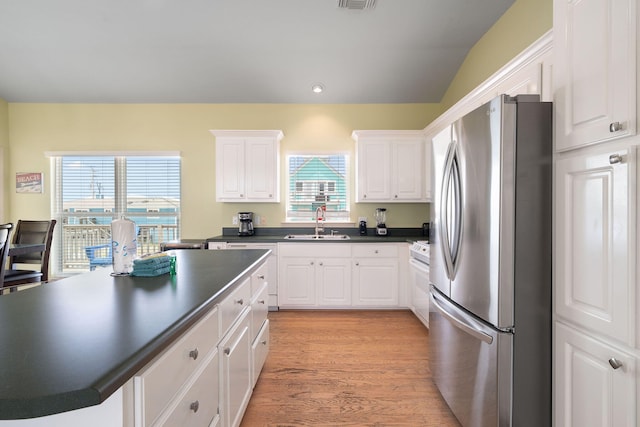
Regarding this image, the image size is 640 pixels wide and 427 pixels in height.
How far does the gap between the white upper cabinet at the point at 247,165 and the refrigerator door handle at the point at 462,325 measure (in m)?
2.60

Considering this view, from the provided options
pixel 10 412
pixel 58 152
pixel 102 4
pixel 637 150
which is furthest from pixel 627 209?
pixel 58 152

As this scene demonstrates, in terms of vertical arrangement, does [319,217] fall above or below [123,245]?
above

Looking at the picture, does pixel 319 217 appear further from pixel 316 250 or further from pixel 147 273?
pixel 147 273

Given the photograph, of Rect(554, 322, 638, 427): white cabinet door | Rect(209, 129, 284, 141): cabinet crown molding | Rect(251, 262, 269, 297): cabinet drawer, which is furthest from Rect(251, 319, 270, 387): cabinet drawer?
Rect(209, 129, 284, 141): cabinet crown molding

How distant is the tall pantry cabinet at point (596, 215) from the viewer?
39.3 inches

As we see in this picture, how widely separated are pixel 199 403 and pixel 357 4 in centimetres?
321

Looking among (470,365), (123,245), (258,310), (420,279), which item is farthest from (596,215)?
(420,279)

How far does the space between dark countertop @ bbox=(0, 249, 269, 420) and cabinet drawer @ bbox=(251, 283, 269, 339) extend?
466 mm

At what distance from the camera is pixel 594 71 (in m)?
1.13

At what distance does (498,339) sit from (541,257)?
419mm

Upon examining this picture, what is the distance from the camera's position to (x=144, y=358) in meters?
0.70

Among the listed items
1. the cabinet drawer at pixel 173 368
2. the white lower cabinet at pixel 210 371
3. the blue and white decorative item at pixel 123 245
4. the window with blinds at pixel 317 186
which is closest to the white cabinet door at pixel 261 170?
the window with blinds at pixel 317 186

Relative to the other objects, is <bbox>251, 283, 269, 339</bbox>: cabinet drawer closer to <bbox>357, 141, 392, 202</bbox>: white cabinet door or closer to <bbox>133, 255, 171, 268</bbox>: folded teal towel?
<bbox>133, 255, 171, 268</bbox>: folded teal towel

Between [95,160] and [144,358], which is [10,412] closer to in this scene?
[144,358]
